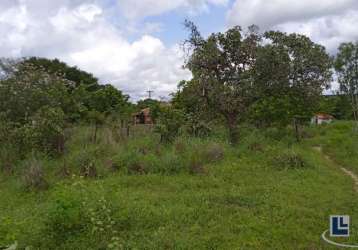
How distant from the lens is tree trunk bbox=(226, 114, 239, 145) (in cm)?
1369

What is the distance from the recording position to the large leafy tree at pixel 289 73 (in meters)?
13.6

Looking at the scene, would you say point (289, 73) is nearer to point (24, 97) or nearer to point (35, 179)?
point (24, 97)

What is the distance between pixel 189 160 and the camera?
9258mm

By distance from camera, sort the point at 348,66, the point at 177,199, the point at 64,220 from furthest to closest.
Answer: the point at 348,66 < the point at 177,199 < the point at 64,220

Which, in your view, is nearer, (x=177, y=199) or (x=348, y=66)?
(x=177, y=199)

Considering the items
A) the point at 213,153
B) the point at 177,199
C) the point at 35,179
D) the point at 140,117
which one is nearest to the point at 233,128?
the point at 213,153

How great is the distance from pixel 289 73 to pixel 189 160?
668cm

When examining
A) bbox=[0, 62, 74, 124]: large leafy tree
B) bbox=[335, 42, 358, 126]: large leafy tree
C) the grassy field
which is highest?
bbox=[335, 42, 358, 126]: large leafy tree

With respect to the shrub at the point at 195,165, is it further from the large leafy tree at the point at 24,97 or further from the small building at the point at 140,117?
the small building at the point at 140,117

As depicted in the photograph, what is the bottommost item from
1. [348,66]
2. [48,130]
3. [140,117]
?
[48,130]

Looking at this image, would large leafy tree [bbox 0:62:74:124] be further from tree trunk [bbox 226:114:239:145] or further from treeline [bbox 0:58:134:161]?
tree trunk [bbox 226:114:239:145]

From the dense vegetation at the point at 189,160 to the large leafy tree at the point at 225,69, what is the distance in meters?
0.04

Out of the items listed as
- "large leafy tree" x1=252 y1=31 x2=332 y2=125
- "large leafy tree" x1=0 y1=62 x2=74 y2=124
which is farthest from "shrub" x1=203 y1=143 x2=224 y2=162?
"large leafy tree" x1=0 y1=62 x2=74 y2=124

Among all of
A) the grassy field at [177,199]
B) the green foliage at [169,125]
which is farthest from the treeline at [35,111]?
the green foliage at [169,125]
